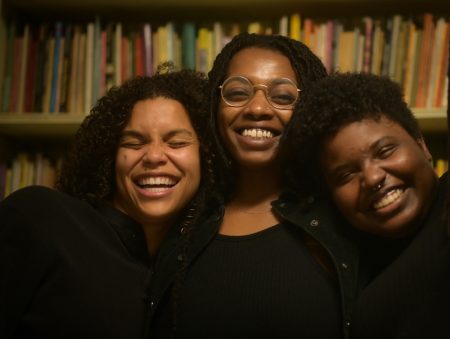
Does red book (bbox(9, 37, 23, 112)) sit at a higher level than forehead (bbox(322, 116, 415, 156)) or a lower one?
higher

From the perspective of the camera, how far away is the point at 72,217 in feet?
3.98

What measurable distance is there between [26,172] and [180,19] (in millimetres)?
877

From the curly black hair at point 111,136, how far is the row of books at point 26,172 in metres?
0.60

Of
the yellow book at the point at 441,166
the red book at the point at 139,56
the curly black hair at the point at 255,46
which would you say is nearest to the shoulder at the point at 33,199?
the curly black hair at the point at 255,46

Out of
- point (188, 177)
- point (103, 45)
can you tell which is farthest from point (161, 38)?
point (188, 177)

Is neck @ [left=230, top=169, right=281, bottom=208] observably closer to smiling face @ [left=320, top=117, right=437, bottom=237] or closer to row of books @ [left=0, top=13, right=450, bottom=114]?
smiling face @ [left=320, top=117, right=437, bottom=237]

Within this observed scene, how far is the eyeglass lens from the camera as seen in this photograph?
143 centimetres

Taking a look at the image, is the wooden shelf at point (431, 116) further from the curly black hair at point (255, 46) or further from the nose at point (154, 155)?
the nose at point (154, 155)

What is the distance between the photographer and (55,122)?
1.90 metres

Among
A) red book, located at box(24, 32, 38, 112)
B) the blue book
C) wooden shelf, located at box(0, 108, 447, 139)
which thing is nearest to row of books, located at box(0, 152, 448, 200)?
wooden shelf, located at box(0, 108, 447, 139)

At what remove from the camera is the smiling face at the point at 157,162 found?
1.39 metres

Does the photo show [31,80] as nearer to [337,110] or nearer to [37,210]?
[37,210]

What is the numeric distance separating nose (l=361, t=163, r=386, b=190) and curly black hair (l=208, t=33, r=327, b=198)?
1.26 feet

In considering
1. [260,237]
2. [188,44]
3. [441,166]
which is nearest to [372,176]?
[260,237]
